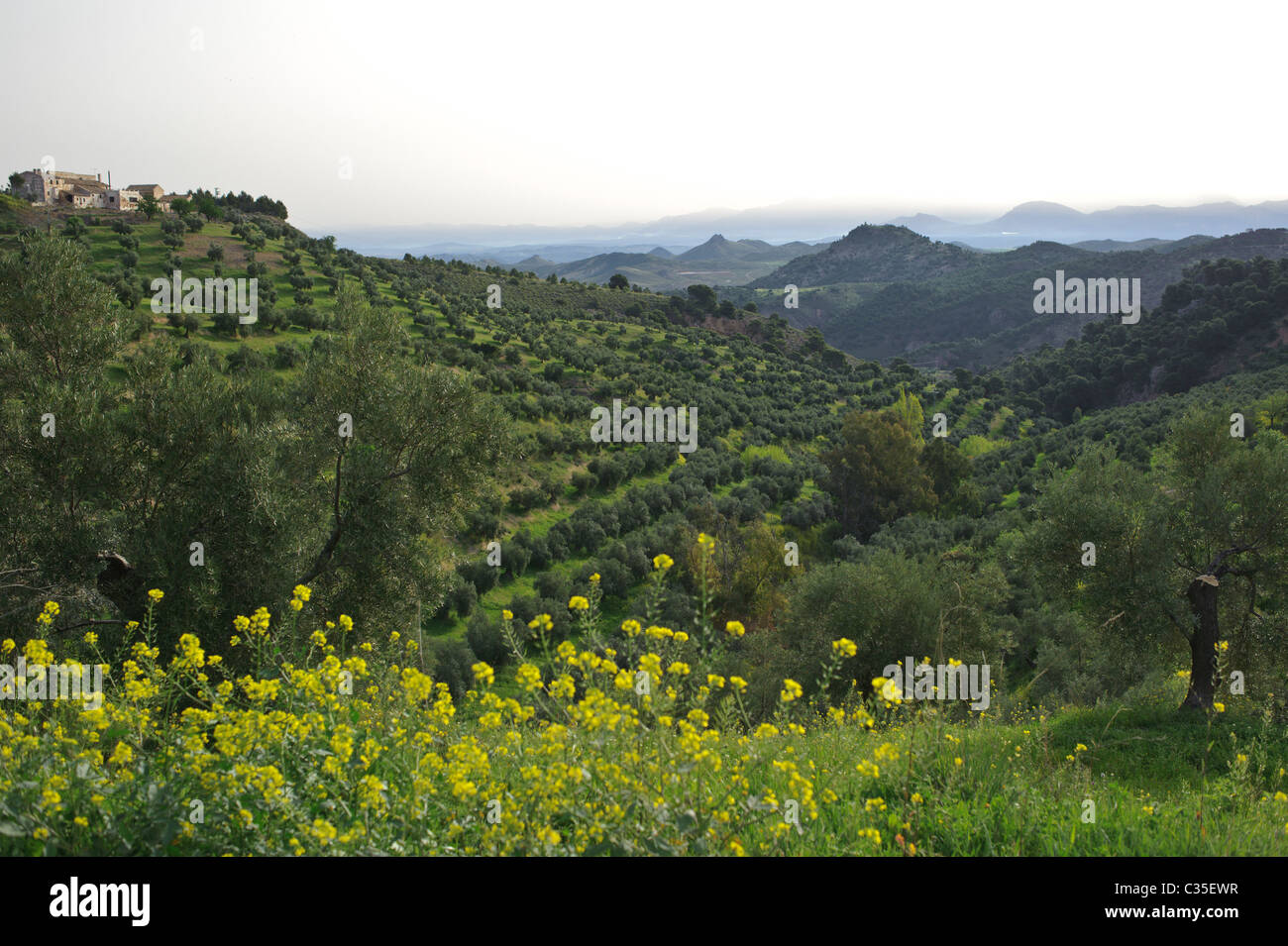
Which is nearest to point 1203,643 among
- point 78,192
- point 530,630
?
point 530,630

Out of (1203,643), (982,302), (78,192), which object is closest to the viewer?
(1203,643)

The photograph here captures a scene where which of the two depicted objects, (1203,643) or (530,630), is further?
(1203,643)

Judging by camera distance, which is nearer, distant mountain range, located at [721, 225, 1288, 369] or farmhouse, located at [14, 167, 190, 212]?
farmhouse, located at [14, 167, 190, 212]

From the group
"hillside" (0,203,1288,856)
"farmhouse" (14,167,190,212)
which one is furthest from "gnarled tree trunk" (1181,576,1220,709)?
"farmhouse" (14,167,190,212)

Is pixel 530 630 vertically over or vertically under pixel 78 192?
under

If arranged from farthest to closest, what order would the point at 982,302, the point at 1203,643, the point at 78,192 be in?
the point at 982,302
the point at 78,192
the point at 1203,643

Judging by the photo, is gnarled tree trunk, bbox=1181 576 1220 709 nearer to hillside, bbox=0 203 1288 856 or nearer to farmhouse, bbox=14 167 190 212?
hillside, bbox=0 203 1288 856

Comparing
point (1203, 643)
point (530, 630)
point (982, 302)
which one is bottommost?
point (1203, 643)

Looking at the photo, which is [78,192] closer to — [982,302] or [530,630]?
[530,630]

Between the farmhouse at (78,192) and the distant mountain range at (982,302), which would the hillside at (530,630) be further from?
the distant mountain range at (982,302)

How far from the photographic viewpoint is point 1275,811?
5699mm
